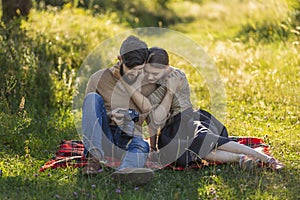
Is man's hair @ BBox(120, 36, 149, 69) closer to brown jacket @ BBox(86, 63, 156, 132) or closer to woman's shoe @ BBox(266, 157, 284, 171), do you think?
brown jacket @ BBox(86, 63, 156, 132)

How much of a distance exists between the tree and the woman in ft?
13.0

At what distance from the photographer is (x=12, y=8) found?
323 inches

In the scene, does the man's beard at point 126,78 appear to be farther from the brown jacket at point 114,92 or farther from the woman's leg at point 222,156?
the woman's leg at point 222,156

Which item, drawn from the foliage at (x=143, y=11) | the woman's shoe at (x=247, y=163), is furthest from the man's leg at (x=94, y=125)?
the foliage at (x=143, y=11)

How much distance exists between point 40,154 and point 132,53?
1.36 m

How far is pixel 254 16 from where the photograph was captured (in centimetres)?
1095

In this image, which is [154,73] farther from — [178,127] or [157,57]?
[178,127]

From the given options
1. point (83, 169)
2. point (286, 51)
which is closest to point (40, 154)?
point (83, 169)

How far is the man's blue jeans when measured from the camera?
4285 millimetres

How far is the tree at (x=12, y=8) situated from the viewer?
321 inches

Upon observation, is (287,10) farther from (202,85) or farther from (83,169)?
(83,169)

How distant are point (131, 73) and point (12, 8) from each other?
420 centimetres

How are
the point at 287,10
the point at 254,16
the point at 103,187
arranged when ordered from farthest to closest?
the point at 254,16 → the point at 287,10 → the point at 103,187

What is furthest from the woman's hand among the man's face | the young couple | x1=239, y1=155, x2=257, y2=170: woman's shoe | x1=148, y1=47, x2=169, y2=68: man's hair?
x1=239, y1=155, x2=257, y2=170: woman's shoe
